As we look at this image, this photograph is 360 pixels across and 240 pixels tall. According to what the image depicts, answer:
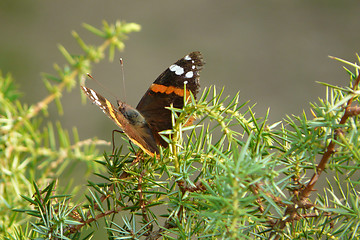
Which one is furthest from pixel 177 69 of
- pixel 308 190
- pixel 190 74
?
pixel 308 190

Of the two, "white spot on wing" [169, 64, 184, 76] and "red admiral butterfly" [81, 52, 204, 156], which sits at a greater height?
"white spot on wing" [169, 64, 184, 76]

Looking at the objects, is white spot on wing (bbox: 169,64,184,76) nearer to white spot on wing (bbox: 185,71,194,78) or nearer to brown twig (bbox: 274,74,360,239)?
white spot on wing (bbox: 185,71,194,78)

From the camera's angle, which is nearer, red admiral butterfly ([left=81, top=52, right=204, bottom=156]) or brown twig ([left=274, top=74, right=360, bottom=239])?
brown twig ([left=274, top=74, right=360, bottom=239])

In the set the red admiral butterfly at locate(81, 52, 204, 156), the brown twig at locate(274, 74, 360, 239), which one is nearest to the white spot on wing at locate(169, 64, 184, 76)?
the red admiral butterfly at locate(81, 52, 204, 156)

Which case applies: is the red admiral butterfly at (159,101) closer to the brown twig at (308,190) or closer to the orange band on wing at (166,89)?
the orange band on wing at (166,89)

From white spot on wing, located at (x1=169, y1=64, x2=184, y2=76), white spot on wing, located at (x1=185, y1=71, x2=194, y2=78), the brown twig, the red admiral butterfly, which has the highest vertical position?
white spot on wing, located at (x1=169, y1=64, x2=184, y2=76)

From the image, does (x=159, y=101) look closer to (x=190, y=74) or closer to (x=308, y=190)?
(x=190, y=74)

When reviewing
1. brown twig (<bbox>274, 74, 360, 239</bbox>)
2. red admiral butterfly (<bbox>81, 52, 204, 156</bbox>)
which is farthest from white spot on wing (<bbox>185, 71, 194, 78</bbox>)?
→ brown twig (<bbox>274, 74, 360, 239</bbox>)

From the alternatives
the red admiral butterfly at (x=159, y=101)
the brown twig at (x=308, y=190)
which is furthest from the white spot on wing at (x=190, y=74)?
the brown twig at (x=308, y=190)

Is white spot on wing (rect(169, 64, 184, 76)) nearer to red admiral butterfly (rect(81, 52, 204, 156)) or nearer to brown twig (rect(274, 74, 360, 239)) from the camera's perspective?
red admiral butterfly (rect(81, 52, 204, 156))
